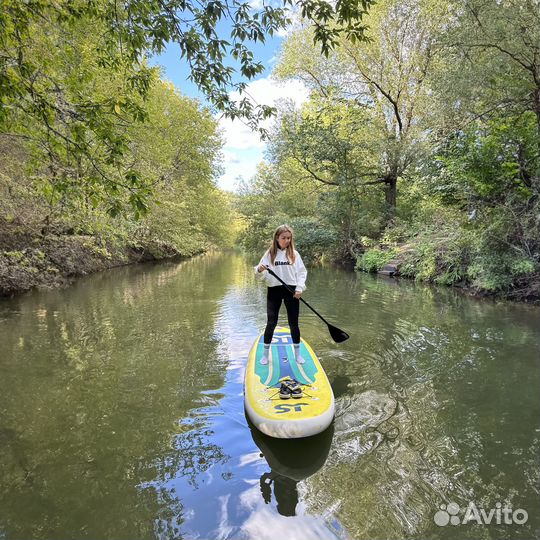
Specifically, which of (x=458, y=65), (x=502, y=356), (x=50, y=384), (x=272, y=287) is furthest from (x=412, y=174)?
(x=50, y=384)

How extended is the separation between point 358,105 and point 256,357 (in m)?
16.7

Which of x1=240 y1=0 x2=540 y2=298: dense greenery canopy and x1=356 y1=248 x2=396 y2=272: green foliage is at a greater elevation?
x1=240 y1=0 x2=540 y2=298: dense greenery canopy

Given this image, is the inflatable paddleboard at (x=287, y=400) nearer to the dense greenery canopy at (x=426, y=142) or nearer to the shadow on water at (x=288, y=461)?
the shadow on water at (x=288, y=461)

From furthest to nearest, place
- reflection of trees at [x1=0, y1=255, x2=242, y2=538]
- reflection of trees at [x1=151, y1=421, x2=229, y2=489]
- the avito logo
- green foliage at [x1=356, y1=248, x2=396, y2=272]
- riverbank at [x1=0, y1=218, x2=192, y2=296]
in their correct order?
green foliage at [x1=356, y1=248, x2=396, y2=272], riverbank at [x1=0, y1=218, x2=192, y2=296], reflection of trees at [x1=151, y1=421, x2=229, y2=489], reflection of trees at [x1=0, y1=255, x2=242, y2=538], the avito logo

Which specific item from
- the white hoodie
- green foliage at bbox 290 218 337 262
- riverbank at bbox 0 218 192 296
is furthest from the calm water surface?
green foliage at bbox 290 218 337 262

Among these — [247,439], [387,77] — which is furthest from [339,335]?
[387,77]

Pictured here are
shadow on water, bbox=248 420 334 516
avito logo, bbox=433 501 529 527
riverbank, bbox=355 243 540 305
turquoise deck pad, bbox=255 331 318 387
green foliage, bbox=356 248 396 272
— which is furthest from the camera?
green foliage, bbox=356 248 396 272

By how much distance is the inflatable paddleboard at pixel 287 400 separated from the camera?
10.9 ft

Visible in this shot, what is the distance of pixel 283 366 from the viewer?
4.57 meters

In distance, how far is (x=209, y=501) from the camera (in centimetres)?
276

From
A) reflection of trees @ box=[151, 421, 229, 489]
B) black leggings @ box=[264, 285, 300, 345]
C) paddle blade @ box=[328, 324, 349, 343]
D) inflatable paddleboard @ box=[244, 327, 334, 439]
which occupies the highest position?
black leggings @ box=[264, 285, 300, 345]

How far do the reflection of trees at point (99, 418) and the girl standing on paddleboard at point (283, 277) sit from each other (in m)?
1.08

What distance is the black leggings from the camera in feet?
15.5

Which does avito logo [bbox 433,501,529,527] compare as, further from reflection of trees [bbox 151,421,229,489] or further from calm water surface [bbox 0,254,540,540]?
reflection of trees [bbox 151,421,229,489]
